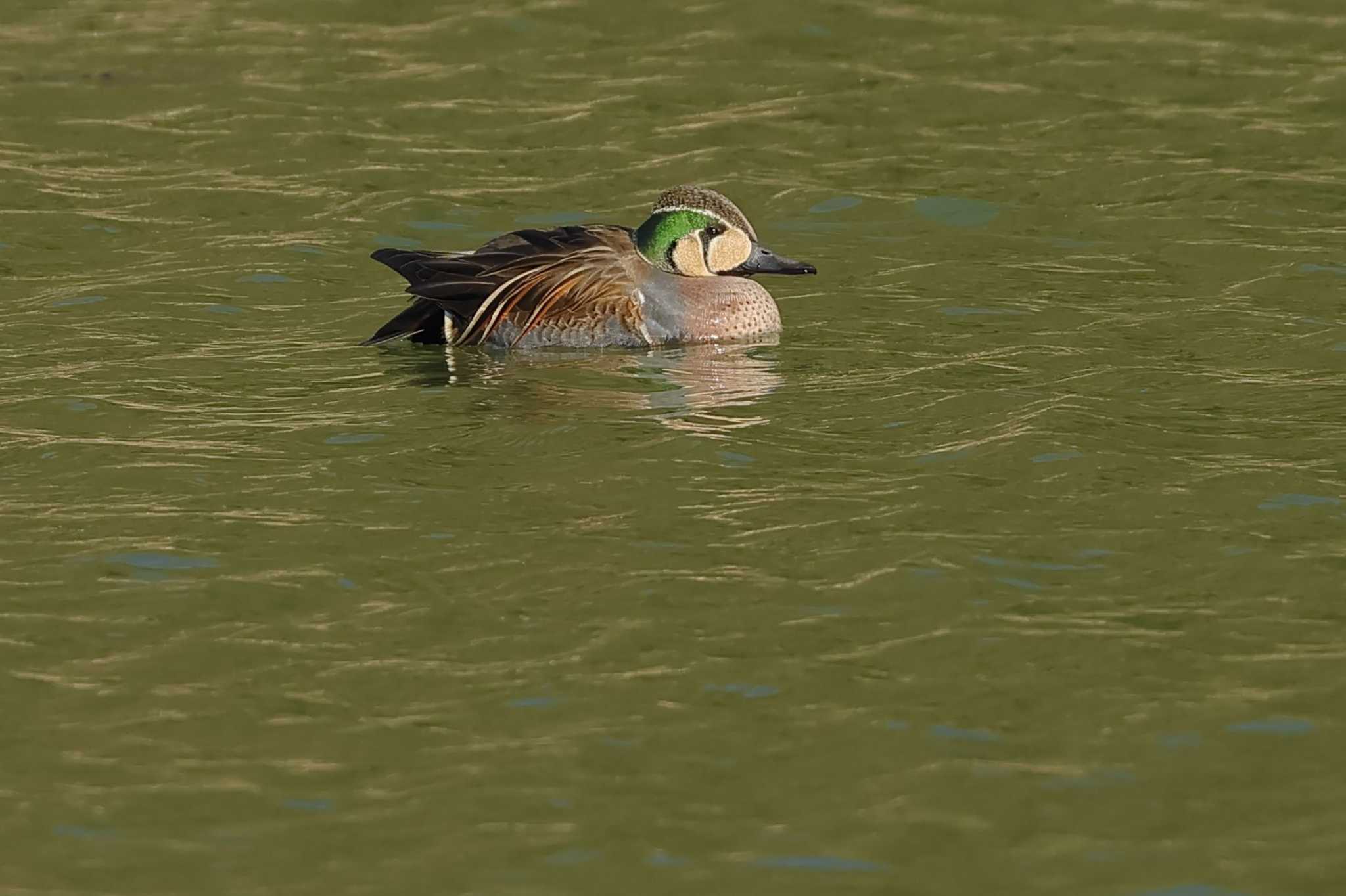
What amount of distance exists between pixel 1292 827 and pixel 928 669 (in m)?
1.44

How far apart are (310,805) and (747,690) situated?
1.52 metres

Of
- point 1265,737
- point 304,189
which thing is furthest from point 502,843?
point 304,189

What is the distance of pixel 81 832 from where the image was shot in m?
6.52

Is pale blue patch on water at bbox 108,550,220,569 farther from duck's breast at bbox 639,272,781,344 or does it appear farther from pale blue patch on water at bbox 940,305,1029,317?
pale blue patch on water at bbox 940,305,1029,317

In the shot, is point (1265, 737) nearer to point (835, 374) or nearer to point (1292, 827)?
point (1292, 827)

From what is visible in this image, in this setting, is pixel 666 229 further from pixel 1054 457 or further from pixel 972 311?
pixel 1054 457

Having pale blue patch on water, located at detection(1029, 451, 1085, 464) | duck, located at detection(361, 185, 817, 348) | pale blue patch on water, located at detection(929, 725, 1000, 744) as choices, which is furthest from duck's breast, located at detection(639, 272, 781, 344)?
pale blue patch on water, located at detection(929, 725, 1000, 744)

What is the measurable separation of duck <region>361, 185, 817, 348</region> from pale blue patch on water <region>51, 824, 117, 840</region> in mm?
5819

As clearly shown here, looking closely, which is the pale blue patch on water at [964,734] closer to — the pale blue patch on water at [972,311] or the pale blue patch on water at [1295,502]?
the pale blue patch on water at [1295,502]

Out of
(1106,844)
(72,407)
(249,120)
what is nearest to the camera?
(1106,844)

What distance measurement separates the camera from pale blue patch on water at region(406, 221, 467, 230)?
1481 cm

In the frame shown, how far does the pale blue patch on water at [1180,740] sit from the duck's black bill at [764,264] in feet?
19.0

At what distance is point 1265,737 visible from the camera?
7035mm

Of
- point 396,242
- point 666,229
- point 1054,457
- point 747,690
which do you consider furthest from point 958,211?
point 747,690
